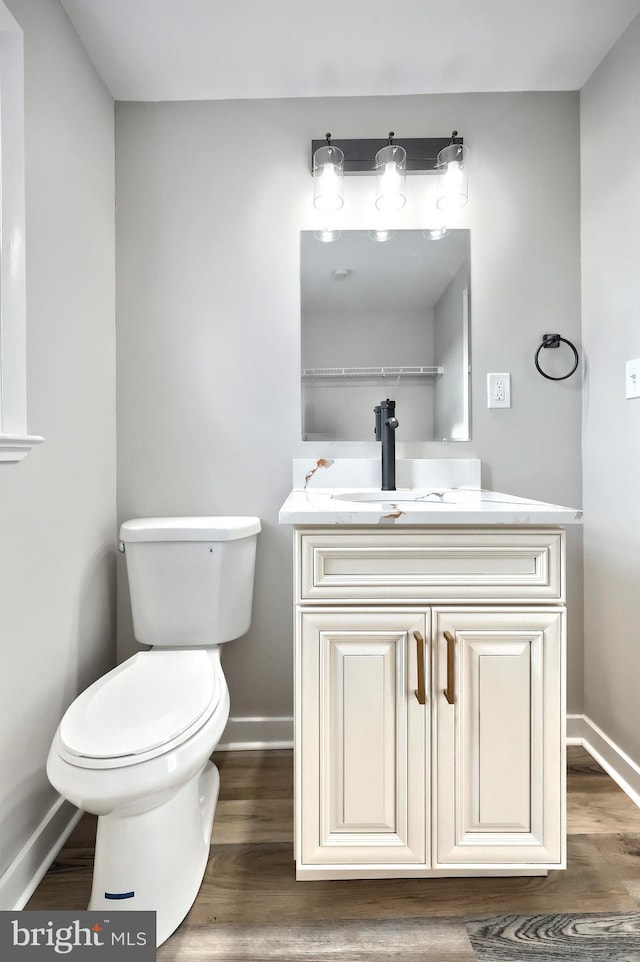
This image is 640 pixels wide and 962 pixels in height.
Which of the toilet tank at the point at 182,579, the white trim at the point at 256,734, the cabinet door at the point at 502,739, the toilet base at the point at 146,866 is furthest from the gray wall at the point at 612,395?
the toilet base at the point at 146,866

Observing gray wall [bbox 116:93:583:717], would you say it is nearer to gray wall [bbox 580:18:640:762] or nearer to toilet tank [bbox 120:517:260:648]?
gray wall [bbox 580:18:640:762]

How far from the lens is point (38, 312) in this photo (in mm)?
1263

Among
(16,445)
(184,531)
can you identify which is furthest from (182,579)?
(16,445)

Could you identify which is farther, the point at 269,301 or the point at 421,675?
the point at 269,301

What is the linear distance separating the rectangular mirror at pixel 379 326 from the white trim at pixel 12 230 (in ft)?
2.77

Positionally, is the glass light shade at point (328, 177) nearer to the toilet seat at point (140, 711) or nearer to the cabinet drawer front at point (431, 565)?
the cabinet drawer front at point (431, 565)

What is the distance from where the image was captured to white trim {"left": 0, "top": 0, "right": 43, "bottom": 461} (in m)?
1.16

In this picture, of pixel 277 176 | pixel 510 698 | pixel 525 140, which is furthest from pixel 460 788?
pixel 525 140

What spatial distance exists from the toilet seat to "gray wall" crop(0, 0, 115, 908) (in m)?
0.20

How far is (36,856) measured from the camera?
3.92 feet

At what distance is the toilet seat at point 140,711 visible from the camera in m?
0.96

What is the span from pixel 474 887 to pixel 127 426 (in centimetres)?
162

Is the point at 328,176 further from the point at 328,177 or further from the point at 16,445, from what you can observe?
the point at 16,445

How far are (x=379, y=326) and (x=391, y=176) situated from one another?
470mm
